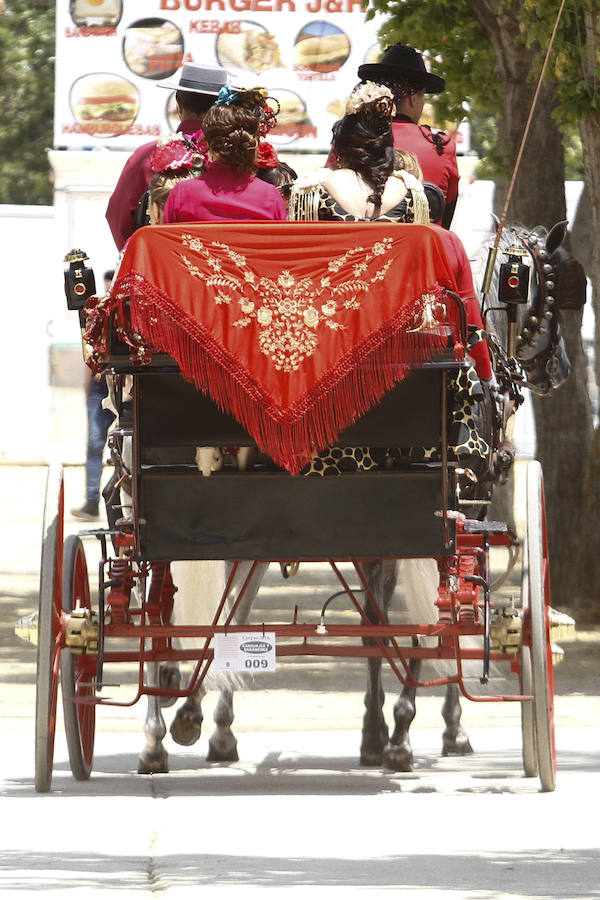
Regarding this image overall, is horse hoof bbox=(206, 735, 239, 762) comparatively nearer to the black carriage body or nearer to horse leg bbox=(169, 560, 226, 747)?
horse leg bbox=(169, 560, 226, 747)

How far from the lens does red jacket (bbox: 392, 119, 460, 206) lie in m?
7.57

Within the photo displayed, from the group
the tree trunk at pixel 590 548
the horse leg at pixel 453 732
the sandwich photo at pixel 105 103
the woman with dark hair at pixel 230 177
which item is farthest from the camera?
the sandwich photo at pixel 105 103

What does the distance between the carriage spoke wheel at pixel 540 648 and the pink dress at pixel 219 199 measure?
138cm

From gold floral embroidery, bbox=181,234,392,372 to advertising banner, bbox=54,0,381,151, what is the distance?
14.7 m

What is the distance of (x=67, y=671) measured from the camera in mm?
6742

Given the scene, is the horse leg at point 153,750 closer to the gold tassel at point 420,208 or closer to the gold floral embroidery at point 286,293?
the gold floral embroidery at point 286,293

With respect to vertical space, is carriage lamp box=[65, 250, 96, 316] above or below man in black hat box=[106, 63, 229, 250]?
below

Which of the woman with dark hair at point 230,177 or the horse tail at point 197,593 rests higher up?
the woman with dark hair at point 230,177

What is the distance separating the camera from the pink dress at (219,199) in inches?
259

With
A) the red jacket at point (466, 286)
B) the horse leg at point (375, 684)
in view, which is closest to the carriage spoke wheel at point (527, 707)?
the horse leg at point (375, 684)

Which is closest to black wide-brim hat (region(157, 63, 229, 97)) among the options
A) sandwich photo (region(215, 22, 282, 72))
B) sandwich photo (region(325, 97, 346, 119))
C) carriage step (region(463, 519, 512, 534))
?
carriage step (region(463, 519, 512, 534))

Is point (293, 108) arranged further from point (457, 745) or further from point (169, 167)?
point (169, 167)

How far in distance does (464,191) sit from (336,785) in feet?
50.3

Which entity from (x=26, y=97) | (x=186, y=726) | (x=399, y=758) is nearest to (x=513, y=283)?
(x=399, y=758)
